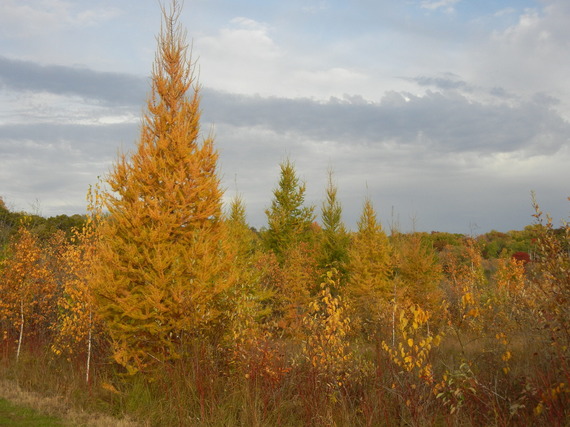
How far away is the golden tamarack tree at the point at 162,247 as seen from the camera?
909 centimetres

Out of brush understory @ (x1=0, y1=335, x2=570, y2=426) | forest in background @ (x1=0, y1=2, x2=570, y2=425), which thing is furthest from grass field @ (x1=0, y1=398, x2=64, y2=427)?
forest in background @ (x1=0, y1=2, x2=570, y2=425)

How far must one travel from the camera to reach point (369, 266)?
20906 millimetres

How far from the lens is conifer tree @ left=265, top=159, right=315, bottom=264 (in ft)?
87.0

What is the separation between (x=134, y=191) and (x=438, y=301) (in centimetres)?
1501

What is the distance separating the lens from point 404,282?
22312 millimetres

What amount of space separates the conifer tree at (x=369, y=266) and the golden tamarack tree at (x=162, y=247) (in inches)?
427

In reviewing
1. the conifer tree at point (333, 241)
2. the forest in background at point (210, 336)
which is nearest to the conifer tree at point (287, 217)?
the conifer tree at point (333, 241)

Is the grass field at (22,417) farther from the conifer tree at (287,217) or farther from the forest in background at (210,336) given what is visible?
the conifer tree at (287,217)

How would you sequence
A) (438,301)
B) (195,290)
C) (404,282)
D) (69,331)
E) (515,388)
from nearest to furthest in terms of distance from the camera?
(515,388) < (195,290) < (69,331) < (438,301) < (404,282)

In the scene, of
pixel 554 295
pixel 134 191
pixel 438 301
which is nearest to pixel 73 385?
pixel 134 191

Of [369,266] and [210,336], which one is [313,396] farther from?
[369,266]

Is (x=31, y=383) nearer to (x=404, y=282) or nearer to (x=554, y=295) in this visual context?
(x=554, y=295)

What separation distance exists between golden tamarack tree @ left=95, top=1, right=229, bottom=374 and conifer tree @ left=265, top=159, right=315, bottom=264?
48.7 ft

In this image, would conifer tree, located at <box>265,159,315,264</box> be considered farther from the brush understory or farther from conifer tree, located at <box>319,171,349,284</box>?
the brush understory
